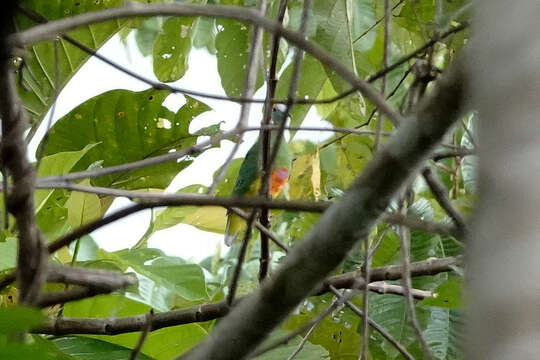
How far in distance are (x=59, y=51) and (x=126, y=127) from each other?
0.24 meters

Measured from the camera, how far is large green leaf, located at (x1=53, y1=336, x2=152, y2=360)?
3.91ft

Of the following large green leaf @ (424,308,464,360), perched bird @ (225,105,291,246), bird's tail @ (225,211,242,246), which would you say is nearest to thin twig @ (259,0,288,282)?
large green leaf @ (424,308,464,360)

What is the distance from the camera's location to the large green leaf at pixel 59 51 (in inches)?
63.6

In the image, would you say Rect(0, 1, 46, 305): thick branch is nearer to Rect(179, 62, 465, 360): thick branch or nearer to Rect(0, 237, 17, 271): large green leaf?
Rect(179, 62, 465, 360): thick branch

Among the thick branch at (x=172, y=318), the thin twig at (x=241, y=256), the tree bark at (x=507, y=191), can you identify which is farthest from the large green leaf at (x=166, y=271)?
the tree bark at (x=507, y=191)

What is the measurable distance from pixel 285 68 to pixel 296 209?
117 cm

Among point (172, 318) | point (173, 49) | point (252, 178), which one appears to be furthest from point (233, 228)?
point (172, 318)

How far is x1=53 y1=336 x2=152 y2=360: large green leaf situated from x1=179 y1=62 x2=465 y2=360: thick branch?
0.73m

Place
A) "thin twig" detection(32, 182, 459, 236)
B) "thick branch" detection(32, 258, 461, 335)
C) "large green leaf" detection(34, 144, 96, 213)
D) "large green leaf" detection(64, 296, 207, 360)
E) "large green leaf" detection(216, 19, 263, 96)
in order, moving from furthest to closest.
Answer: "large green leaf" detection(216, 19, 263, 96) < "large green leaf" detection(34, 144, 96, 213) < "large green leaf" detection(64, 296, 207, 360) < "thick branch" detection(32, 258, 461, 335) < "thin twig" detection(32, 182, 459, 236)

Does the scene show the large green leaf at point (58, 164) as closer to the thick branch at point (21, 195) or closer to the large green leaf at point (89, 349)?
the large green leaf at point (89, 349)

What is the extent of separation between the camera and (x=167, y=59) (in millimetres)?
1765

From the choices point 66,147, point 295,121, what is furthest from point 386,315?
point 66,147

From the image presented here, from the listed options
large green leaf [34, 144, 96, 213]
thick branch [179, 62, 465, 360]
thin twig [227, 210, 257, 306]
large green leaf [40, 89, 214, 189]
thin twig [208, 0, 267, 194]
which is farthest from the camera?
large green leaf [40, 89, 214, 189]

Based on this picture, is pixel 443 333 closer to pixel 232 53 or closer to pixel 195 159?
pixel 195 159
